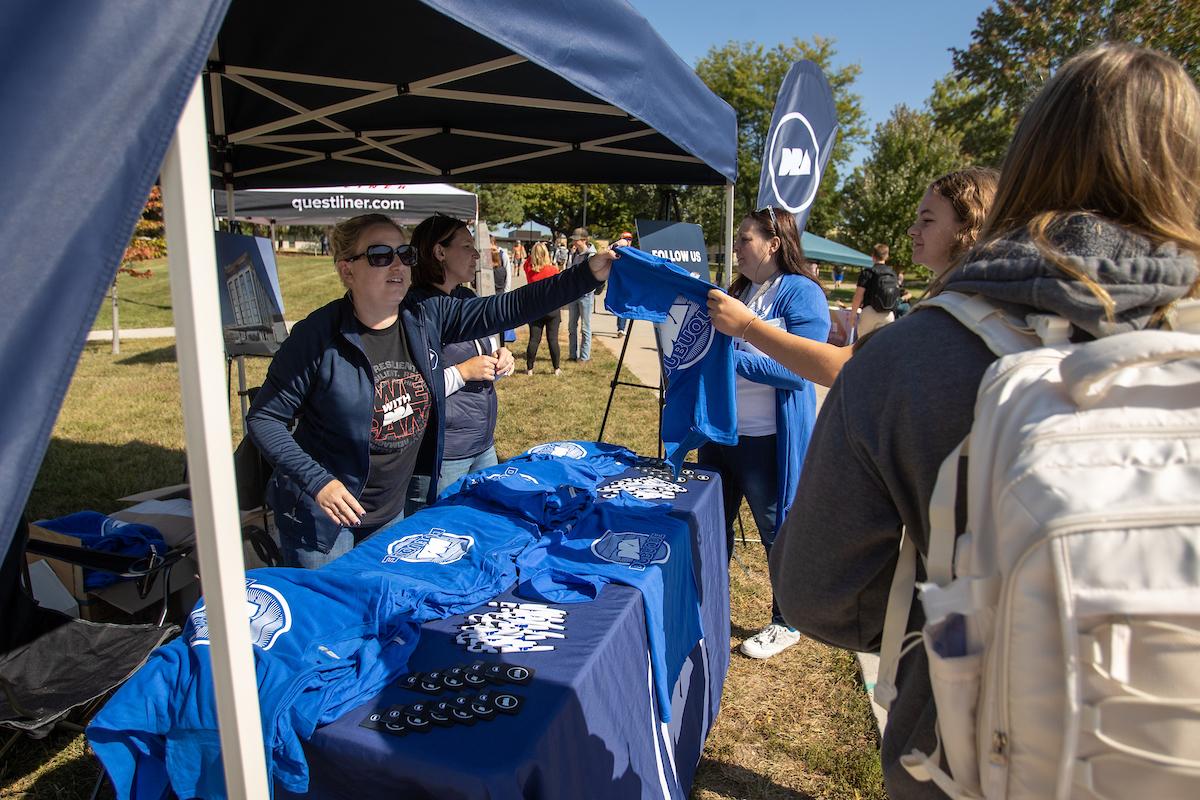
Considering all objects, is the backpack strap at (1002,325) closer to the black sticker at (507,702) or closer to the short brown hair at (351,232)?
the black sticker at (507,702)

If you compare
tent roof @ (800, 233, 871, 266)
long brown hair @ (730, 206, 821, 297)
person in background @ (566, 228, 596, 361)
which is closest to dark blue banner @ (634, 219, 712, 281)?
long brown hair @ (730, 206, 821, 297)

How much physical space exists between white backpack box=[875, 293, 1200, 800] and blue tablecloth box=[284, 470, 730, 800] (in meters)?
0.79

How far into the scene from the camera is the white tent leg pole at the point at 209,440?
3.24ft

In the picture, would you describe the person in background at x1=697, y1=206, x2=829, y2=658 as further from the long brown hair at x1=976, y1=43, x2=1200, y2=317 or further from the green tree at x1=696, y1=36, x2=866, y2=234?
the green tree at x1=696, y1=36, x2=866, y2=234

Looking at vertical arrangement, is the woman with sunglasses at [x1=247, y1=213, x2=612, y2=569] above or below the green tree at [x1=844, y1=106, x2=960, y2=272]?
below

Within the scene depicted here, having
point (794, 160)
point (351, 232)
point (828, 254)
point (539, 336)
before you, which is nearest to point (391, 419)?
point (351, 232)

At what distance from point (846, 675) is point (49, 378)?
3.23 metres

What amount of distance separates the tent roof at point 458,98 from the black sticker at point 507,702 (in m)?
1.30

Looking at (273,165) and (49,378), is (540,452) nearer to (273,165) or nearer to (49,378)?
(49,378)

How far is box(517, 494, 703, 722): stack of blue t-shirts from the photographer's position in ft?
6.45

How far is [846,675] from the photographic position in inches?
127

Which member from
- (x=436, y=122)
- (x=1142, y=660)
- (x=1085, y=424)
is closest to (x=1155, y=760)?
(x=1142, y=660)

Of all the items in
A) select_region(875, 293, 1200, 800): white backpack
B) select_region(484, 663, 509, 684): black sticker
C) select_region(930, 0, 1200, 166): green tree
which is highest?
select_region(930, 0, 1200, 166): green tree

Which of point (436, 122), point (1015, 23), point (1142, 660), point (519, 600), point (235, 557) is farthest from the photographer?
point (1015, 23)
